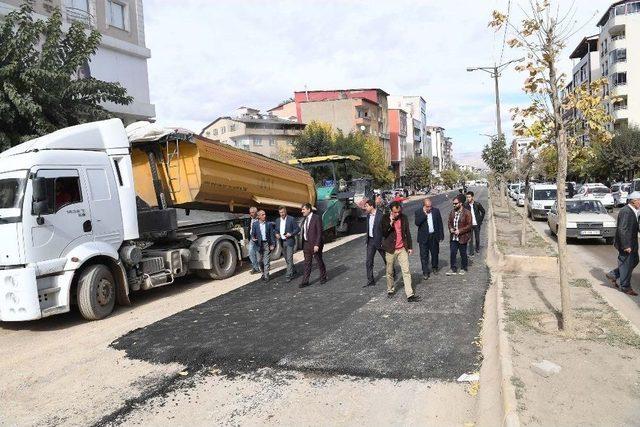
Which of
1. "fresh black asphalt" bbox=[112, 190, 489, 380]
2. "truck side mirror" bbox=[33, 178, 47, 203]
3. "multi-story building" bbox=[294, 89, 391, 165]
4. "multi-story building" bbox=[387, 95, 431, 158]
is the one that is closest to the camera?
"fresh black asphalt" bbox=[112, 190, 489, 380]

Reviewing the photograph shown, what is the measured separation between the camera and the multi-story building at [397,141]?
286 feet

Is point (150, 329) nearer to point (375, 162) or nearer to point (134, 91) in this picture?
point (134, 91)

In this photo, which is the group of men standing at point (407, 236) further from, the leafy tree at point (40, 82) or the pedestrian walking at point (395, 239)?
the leafy tree at point (40, 82)

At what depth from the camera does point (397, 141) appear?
88750 mm

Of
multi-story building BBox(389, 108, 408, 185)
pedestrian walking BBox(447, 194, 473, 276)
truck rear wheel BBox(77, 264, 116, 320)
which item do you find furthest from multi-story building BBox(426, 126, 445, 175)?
truck rear wheel BBox(77, 264, 116, 320)

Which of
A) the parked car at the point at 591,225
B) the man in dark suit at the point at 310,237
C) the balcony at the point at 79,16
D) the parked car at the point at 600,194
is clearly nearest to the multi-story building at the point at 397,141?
the parked car at the point at 600,194

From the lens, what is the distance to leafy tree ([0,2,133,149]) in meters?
10.8

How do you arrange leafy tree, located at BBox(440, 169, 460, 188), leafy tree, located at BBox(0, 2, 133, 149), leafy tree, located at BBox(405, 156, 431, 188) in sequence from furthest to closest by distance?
leafy tree, located at BBox(440, 169, 460, 188) → leafy tree, located at BBox(405, 156, 431, 188) → leafy tree, located at BBox(0, 2, 133, 149)

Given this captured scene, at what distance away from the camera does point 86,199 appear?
8430 millimetres

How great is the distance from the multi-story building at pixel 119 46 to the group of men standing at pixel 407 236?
50.2ft

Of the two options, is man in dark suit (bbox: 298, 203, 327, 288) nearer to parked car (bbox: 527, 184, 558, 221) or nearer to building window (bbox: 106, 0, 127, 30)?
parked car (bbox: 527, 184, 558, 221)

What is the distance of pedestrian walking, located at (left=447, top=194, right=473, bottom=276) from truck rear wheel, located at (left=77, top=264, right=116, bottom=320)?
6317 mm

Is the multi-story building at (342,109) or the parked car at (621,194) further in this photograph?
the multi-story building at (342,109)

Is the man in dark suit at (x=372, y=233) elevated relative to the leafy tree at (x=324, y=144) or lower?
lower
